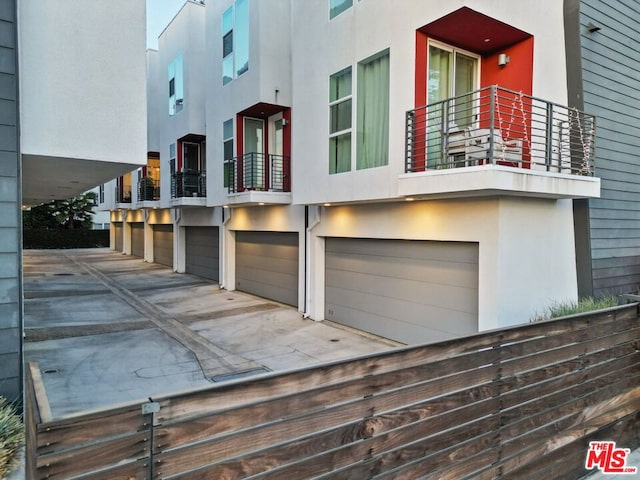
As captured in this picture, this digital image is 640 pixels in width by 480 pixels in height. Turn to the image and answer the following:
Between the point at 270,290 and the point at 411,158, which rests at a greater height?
the point at 411,158

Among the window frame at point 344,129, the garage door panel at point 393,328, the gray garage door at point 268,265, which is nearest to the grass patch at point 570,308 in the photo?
the garage door panel at point 393,328

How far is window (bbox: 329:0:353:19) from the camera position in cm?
825

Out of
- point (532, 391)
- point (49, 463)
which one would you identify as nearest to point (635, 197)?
point (532, 391)

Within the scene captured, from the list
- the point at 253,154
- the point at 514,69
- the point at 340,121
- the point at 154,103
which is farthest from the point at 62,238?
the point at 514,69

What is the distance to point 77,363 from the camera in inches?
264

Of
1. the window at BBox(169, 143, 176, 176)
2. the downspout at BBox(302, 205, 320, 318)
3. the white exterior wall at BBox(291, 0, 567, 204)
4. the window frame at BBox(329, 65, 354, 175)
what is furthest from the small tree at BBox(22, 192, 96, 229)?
the window frame at BBox(329, 65, 354, 175)

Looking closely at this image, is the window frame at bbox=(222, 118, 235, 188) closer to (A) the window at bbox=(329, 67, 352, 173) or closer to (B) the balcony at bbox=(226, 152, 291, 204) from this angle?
(B) the balcony at bbox=(226, 152, 291, 204)

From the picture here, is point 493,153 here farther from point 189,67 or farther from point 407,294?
point 189,67

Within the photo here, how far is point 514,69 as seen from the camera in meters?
7.45

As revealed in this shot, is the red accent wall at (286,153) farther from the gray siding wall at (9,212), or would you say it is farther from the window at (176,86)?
the gray siding wall at (9,212)

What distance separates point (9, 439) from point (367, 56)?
7.52m

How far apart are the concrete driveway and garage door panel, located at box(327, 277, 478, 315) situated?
0.80m

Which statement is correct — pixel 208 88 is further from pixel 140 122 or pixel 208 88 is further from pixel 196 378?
pixel 196 378

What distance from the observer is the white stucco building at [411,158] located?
650cm
